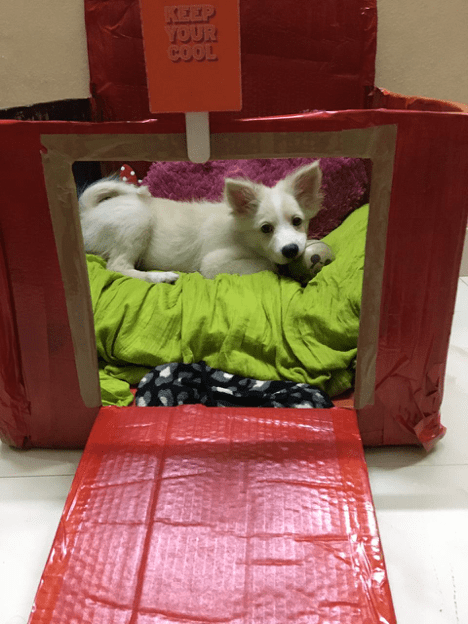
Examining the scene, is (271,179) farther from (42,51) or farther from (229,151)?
(229,151)

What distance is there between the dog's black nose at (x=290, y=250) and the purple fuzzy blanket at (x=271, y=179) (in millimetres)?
258

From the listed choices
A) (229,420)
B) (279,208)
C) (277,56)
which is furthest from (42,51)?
(229,420)

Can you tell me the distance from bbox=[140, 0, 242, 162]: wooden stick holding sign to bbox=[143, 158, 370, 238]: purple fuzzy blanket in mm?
823

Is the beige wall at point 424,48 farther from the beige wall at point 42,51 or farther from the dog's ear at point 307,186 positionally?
the beige wall at point 42,51

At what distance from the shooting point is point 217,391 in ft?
3.11

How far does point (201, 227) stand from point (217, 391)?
0.59 m

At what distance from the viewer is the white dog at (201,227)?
124 centimetres

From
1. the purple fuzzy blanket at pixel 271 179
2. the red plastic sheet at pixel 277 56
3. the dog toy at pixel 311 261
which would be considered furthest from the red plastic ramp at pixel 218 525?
the red plastic sheet at pixel 277 56

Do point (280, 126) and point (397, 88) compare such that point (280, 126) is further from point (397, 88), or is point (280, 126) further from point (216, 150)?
point (397, 88)

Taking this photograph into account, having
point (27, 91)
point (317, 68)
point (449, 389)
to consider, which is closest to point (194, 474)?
point (449, 389)

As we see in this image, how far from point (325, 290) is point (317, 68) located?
2.23ft

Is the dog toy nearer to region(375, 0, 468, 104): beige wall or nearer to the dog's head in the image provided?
the dog's head

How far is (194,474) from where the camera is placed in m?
0.77

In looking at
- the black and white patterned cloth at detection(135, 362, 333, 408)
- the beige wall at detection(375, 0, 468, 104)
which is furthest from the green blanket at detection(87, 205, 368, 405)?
the beige wall at detection(375, 0, 468, 104)
